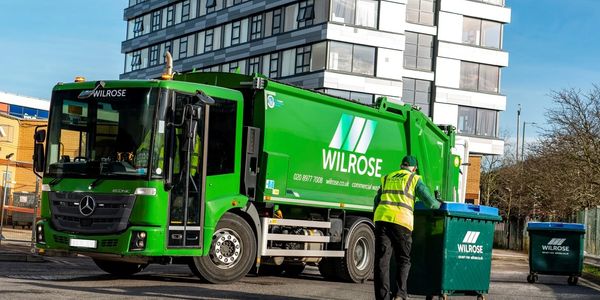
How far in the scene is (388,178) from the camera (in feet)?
33.6

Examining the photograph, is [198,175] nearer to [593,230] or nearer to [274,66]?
[593,230]

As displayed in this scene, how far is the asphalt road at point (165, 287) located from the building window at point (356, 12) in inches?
1300

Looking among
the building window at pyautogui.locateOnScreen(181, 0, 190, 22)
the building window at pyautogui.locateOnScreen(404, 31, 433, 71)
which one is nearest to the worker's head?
the building window at pyautogui.locateOnScreen(404, 31, 433, 71)

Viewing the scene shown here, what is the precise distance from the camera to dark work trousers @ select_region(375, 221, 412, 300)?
32.3ft

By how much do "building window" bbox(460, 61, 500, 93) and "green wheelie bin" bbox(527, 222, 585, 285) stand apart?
120ft

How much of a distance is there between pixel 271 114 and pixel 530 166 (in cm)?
3737

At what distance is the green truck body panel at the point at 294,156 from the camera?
37.6ft

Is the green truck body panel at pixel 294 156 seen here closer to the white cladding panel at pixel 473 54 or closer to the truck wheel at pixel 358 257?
the truck wheel at pixel 358 257

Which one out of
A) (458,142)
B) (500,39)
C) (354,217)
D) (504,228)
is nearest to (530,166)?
(504,228)

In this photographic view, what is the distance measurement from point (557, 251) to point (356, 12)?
32.0 metres

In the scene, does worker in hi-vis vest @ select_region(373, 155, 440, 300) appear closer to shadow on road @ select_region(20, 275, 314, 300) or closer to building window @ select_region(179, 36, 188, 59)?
shadow on road @ select_region(20, 275, 314, 300)

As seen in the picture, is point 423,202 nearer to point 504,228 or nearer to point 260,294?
point 260,294

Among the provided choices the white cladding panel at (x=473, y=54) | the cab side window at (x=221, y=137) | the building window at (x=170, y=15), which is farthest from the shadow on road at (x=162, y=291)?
the building window at (x=170, y=15)

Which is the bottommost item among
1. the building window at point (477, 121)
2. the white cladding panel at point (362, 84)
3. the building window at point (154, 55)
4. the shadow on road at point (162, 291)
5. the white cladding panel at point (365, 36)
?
the shadow on road at point (162, 291)
